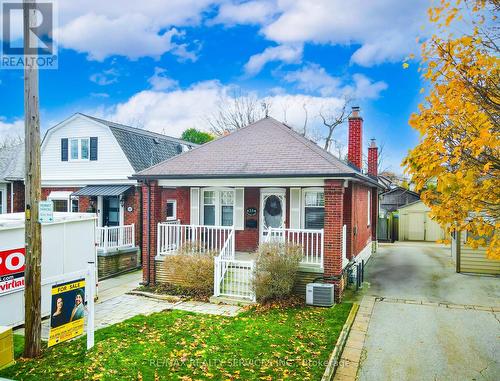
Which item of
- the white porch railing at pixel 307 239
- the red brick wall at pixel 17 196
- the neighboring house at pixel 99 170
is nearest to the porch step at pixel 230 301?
the white porch railing at pixel 307 239

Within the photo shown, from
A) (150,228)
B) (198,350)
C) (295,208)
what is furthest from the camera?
(295,208)

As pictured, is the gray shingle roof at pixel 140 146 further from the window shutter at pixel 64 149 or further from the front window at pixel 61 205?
the front window at pixel 61 205

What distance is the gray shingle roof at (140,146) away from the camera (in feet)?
58.7

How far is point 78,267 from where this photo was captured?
10.2 meters

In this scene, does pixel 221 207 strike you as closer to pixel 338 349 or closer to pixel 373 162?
pixel 338 349

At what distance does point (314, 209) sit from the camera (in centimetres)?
1302

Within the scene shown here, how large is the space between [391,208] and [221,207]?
21477 millimetres

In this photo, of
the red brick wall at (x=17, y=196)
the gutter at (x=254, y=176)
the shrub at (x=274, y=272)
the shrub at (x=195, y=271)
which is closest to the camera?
the shrub at (x=274, y=272)

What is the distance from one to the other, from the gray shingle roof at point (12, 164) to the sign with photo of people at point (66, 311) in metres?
16.6

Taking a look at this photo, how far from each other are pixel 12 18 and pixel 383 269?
1455 centimetres

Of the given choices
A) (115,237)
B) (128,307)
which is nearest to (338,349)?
(128,307)

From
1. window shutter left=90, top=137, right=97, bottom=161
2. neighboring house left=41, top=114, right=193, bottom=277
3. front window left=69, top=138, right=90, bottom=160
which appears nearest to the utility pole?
neighboring house left=41, top=114, right=193, bottom=277

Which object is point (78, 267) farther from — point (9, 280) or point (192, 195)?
point (192, 195)

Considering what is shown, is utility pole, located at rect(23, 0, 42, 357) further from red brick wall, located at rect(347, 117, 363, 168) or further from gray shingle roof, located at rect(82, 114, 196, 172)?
red brick wall, located at rect(347, 117, 363, 168)
